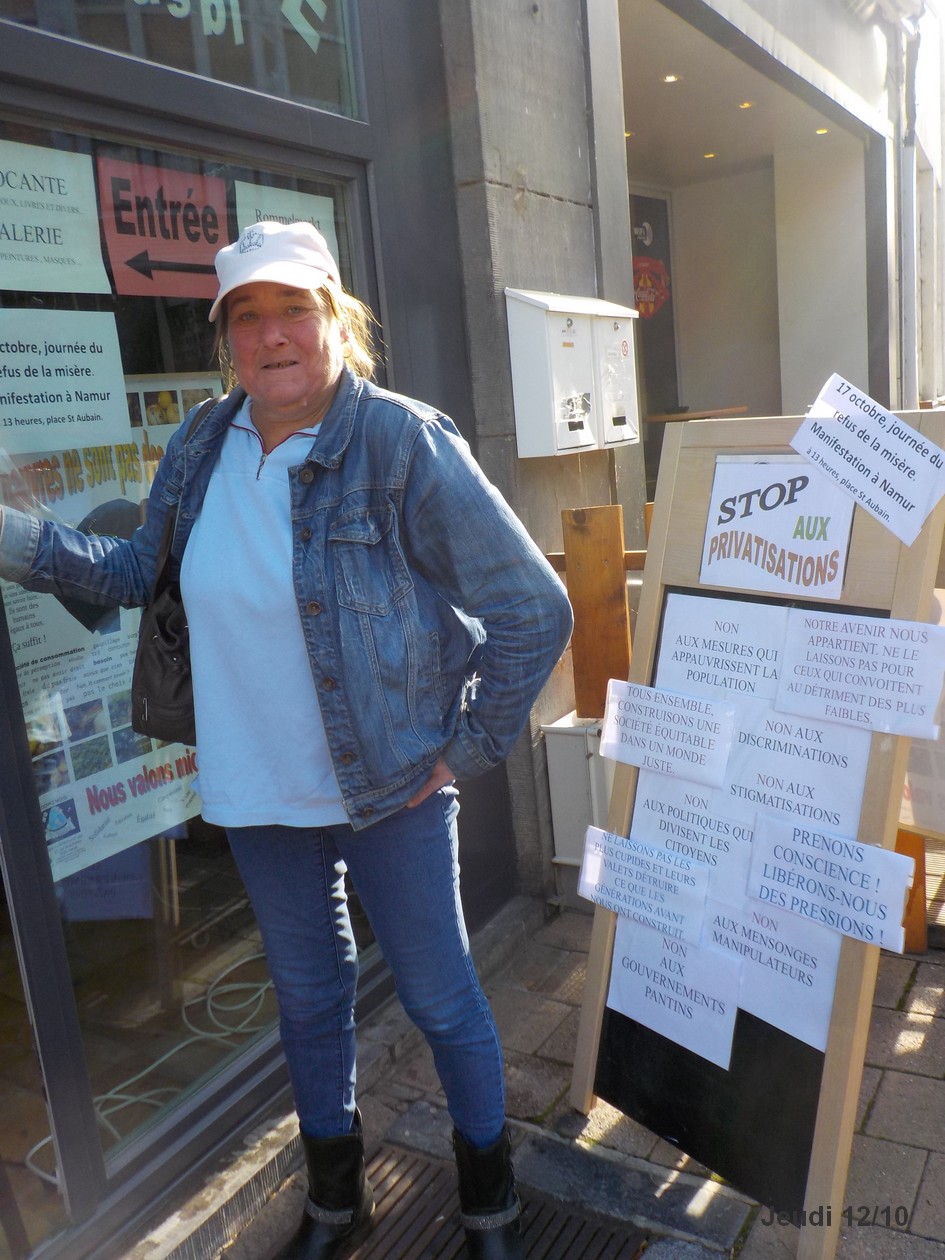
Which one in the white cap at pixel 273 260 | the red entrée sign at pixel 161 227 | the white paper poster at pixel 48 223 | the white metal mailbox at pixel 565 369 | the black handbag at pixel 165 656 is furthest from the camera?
the white metal mailbox at pixel 565 369

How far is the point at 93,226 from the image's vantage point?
229 cm

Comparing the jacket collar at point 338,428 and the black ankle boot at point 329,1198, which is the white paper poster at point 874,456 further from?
the black ankle boot at point 329,1198

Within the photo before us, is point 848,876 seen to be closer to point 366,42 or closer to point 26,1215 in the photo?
point 26,1215

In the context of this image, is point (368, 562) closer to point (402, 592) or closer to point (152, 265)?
point (402, 592)

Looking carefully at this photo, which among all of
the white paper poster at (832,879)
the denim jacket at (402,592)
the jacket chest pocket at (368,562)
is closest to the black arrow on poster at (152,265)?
the denim jacket at (402,592)

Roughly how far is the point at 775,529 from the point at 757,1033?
100cm

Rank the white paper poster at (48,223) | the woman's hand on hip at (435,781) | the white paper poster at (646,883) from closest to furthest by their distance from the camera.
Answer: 1. the woman's hand on hip at (435,781)
2. the white paper poster at (48,223)
3. the white paper poster at (646,883)

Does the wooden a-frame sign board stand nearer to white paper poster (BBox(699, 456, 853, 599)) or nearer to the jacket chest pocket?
white paper poster (BBox(699, 456, 853, 599))

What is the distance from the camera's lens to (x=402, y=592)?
1831mm

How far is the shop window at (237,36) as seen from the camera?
2188 mm

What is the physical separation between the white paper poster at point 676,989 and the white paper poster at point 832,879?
21cm

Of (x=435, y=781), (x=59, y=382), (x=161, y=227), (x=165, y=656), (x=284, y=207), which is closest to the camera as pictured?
(x=435, y=781)

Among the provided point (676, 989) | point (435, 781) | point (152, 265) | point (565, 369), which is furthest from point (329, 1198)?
point (565, 369)

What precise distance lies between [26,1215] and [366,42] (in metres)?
2.97
